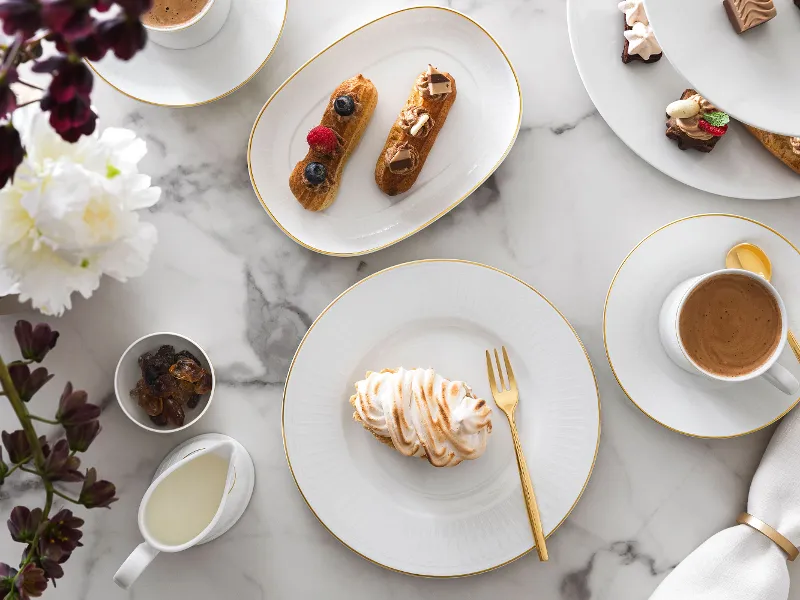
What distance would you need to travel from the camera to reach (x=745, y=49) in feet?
2.85

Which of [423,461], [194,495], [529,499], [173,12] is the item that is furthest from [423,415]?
[173,12]

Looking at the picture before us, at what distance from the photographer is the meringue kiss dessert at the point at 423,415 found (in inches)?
48.7

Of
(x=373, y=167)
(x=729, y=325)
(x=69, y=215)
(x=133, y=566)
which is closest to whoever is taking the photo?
(x=69, y=215)

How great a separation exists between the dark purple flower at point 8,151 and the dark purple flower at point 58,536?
41cm

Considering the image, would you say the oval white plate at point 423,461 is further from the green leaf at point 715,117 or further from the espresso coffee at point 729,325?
the green leaf at point 715,117

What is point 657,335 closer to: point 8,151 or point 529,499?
point 529,499

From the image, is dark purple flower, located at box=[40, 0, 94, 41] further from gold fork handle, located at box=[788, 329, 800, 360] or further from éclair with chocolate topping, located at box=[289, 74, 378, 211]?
gold fork handle, located at box=[788, 329, 800, 360]

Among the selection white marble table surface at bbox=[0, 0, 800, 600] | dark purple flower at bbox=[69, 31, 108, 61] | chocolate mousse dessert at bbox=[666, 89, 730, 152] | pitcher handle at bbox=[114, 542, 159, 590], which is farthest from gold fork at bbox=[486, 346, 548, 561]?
dark purple flower at bbox=[69, 31, 108, 61]

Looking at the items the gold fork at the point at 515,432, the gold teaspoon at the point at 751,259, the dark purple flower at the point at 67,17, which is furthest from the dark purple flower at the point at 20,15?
the gold teaspoon at the point at 751,259

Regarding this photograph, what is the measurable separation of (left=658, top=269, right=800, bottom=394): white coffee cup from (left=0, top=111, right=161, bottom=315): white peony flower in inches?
35.6

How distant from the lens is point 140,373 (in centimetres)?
131

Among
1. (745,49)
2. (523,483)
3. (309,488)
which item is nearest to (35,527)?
(309,488)

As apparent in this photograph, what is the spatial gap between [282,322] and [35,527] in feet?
1.98

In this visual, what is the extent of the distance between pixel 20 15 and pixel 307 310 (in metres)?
0.85
